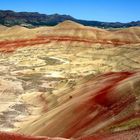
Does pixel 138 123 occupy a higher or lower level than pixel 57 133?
higher

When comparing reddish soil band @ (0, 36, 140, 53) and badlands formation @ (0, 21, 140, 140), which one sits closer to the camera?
badlands formation @ (0, 21, 140, 140)

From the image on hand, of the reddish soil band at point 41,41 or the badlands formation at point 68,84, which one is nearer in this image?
the badlands formation at point 68,84

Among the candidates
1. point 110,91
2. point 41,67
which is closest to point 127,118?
point 110,91

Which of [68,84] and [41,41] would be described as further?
[41,41]

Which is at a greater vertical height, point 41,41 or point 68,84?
point 41,41

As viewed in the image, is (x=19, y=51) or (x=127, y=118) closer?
(x=127, y=118)

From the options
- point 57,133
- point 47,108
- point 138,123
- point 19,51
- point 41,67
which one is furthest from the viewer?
point 19,51

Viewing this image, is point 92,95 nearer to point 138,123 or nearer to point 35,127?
point 35,127

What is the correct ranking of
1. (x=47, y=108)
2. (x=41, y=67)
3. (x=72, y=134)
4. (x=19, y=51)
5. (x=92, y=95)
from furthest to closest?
(x=19, y=51), (x=41, y=67), (x=47, y=108), (x=92, y=95), (x=72, y=134)
